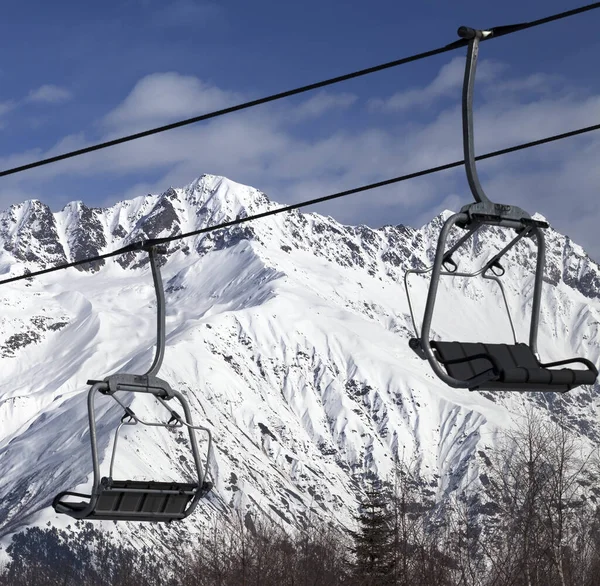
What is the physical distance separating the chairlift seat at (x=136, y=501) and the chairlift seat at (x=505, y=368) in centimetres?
323

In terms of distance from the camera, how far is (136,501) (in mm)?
10500

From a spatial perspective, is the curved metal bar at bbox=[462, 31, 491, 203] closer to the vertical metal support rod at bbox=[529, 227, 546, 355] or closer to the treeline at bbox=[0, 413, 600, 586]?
the vertical metal support rod at bbox=[529, 227, 546, 355]

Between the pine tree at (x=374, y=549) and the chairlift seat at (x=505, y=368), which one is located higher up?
the pine tree at (x=374, y=549)

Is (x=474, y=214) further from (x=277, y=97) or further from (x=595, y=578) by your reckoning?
(x=595, y=578)

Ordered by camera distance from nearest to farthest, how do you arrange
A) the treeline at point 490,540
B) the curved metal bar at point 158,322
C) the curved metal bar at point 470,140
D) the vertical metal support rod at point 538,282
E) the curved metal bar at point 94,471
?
the curved metal bar at point 470,140, the vertical metal support rod at point 538,282, the curved metal bar at point 94,471, the curved metal bar at point 158,322, the treeline at point 490,540

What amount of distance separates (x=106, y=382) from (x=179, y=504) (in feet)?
4.66

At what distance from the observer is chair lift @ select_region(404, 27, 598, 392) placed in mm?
7941

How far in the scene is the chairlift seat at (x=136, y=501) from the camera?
10.2 metres

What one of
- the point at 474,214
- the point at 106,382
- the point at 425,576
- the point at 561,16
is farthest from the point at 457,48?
the point at 425,576

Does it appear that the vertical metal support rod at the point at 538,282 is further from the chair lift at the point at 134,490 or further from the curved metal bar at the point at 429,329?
the chair lift at the point at 134,490

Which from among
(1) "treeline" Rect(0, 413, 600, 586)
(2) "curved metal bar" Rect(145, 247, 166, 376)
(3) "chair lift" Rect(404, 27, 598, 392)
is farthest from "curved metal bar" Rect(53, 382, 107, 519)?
(1) "treeline" Rect(0, 413, 600, 586)

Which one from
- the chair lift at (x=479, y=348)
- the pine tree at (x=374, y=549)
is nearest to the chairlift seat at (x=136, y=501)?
the chair lift at (x=479, y=348)

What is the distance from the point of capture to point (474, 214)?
8.06m

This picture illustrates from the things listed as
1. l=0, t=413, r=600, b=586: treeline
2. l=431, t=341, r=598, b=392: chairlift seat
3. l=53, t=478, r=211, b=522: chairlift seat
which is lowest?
l=53, t=478, r=211, b=522: chairlift seat
